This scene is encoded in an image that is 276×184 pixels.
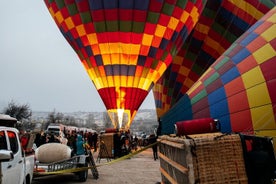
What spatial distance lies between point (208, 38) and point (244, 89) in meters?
11.1

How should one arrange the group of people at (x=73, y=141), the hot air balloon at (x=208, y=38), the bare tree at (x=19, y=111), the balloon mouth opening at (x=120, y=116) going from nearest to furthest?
the group of people at (x=73, y=141) < the hot air balloon at (x=208, y=38) < the balloon mouth opening at (x=120, y=116) < the bare tree at (x=19, y=111)

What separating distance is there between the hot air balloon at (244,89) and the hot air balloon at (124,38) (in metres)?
8.02

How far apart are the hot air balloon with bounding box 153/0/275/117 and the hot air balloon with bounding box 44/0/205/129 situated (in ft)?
3.80

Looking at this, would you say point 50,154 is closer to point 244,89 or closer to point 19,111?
point 244,89

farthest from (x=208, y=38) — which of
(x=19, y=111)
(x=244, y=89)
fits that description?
(x=19, y=111)

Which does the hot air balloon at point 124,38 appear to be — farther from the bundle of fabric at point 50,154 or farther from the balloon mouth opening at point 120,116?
the bundle of fabric at point 50,154

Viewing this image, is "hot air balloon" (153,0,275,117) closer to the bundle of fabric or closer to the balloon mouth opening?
the balloon mouth opening

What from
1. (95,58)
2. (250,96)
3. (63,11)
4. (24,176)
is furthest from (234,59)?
(63,11)

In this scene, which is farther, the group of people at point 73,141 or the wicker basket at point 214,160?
the group of people at point 73,141

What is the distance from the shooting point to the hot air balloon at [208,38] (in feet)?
53.9

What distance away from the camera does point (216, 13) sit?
1736 centimetres

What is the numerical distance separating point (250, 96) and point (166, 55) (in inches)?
405

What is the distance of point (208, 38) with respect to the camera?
17.5m

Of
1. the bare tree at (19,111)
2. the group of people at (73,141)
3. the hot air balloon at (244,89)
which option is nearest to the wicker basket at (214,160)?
the hot air balloon at (244,89)
